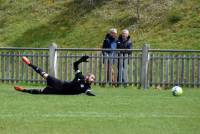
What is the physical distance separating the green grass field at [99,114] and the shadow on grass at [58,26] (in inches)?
696

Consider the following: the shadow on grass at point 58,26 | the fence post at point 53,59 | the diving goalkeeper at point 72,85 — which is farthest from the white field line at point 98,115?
the shadow on grass at point 58,26

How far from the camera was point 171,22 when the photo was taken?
116 feet

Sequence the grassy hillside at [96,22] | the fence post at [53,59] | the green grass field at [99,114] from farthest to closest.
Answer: the grassy hillside at [96,22], the fence post at [53,59], the green grass field at [99,114]

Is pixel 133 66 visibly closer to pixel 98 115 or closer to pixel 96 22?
pixel 98 115

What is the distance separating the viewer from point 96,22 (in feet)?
121

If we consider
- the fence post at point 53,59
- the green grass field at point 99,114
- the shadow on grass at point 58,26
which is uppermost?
the shadow on grass at point 58,26

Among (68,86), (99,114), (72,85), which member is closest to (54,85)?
(68,86)

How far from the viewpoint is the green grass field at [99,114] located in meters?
11.6

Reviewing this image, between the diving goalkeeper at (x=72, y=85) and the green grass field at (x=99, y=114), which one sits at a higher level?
the diving goalkeeper at (x=72, y=85)

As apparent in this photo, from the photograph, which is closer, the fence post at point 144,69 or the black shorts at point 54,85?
the black shorts at point 54,85

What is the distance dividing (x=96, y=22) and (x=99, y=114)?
2350 centimetres

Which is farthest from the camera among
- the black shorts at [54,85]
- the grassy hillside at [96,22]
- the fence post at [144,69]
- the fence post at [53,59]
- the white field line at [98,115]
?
the grassy hillside at [96,22]

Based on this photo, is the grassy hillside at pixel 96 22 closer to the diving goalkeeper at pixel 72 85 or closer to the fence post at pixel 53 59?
the fence post at pixel 53 59

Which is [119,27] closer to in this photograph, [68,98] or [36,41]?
[36,41]
